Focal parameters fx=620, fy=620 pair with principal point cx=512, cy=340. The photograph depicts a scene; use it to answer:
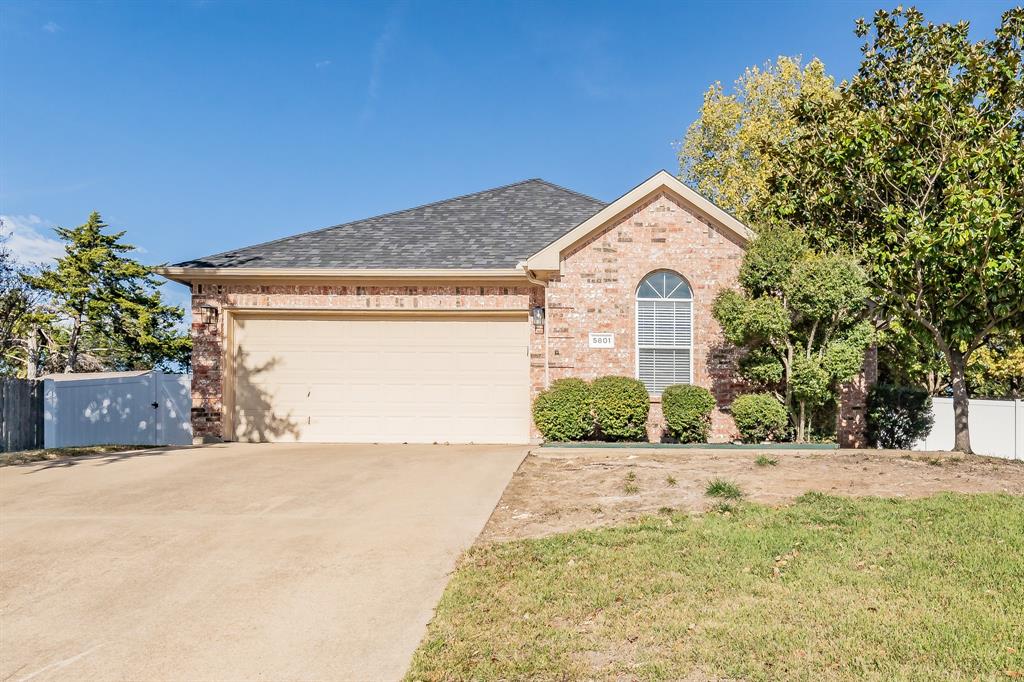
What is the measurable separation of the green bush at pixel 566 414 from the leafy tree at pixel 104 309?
18311 mm

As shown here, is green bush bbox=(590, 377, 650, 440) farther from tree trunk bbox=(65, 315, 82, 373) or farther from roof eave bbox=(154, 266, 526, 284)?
tree trunk bbox=(65, 315, 82, 373)

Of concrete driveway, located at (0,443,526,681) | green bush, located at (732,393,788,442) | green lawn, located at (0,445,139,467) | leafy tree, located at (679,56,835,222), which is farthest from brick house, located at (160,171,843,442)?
leafy tree, located at (679,56,835,222)

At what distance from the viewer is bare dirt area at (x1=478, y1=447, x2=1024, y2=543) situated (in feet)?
21.1

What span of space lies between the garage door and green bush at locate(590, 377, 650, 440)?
1906 mm

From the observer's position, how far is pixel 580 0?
598 inches

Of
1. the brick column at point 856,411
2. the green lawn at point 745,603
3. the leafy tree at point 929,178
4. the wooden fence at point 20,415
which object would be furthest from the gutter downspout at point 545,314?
the wooden fence at point 20,415

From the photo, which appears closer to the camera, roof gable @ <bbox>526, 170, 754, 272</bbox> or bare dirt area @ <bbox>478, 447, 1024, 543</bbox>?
bare dirt area @ <bbox>478, 447, 1024, 543</bbox>

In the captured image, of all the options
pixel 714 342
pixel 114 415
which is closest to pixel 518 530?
pixel 714 342

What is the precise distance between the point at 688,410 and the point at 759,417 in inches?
48.0

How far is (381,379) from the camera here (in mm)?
13062

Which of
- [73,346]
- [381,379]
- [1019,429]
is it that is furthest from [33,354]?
[1019,429]

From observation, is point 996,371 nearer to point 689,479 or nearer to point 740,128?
point 740,128

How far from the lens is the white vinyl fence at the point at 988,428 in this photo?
12.2 m

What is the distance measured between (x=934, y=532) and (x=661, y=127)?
73.9ft
